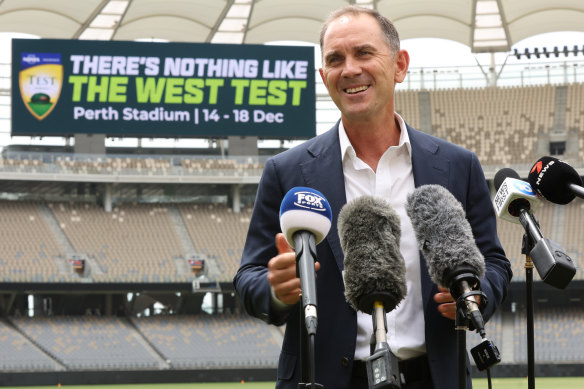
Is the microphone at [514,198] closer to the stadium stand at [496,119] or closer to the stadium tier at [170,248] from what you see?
the stadium tier at [170,248]

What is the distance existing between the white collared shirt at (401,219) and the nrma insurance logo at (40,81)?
127 feet

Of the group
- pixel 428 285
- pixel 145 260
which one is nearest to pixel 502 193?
pixel 428 285

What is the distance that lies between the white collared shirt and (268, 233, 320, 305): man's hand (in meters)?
0.58

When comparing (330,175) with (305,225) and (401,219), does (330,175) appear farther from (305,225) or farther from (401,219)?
(305,225)

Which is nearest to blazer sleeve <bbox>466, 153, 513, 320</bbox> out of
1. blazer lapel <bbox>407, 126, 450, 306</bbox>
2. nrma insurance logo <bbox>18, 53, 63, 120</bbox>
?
blazer lapel <bbox>407, 126, 450, 306</bbox>

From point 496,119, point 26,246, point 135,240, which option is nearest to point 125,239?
point 135,240

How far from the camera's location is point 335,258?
3240 mm

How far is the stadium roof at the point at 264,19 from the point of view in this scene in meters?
36.9

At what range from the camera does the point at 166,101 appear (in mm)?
41781

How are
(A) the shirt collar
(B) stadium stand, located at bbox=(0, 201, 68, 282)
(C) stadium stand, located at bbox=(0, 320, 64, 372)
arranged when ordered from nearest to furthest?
1. (A) the shirt collar
2. (C) stadium stand, located at bbox=(0, 320, 64, 372)
3. (B) stadium stand, located at bbox=(0, 201, 68, 282)

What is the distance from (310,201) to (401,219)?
0.82m

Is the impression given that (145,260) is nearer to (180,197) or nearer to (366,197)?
(180,197)

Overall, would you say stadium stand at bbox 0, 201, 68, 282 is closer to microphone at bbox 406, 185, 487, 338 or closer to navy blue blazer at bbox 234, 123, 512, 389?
navy blue blazer at bbox 234, 123, 512, 389

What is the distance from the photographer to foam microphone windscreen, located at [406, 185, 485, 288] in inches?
104
